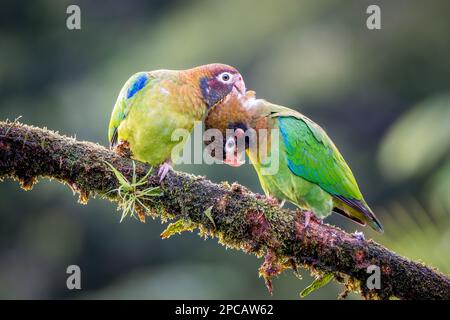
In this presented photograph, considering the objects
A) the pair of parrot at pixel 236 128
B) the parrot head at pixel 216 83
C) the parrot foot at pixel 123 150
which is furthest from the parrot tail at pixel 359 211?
the parrot foot at pixel 123 150

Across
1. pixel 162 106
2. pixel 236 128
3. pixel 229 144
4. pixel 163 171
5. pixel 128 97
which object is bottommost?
pixel 163 171

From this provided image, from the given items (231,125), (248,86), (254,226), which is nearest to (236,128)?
(231,125)

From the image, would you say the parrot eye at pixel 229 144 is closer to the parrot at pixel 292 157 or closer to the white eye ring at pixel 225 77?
the parrot at pixel 292 157

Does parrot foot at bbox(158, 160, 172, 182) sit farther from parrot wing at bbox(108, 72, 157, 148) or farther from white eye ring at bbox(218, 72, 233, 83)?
white eye ring at bbox(218, 72, 233, 83)

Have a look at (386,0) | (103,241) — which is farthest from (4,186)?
(386,0)

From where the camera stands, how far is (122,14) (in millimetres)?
19516

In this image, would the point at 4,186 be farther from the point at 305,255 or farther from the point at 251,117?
the point at 305,255

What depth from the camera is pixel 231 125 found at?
5.41 meters

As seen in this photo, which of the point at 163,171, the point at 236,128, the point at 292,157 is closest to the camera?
the point at 163,171

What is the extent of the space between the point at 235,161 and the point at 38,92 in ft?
45.0

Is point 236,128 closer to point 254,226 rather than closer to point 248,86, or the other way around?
point 254,226

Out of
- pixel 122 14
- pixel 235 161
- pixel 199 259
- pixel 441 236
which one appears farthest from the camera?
pixel 122 14

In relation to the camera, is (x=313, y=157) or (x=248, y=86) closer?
(x=313, y=157)

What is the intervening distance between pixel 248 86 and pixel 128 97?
424 inches
